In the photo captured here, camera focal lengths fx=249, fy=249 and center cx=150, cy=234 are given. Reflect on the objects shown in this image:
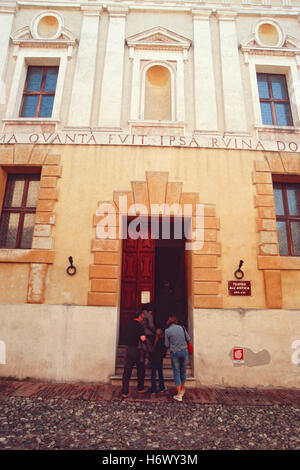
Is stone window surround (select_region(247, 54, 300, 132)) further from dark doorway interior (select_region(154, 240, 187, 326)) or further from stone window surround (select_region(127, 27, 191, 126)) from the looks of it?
dark doorway interior (select_region(154, 240, 187, 326))

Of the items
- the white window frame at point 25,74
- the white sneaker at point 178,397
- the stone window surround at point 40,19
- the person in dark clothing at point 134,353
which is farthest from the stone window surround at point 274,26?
the white sneaker at point 178,397

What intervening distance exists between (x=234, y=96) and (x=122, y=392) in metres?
8.33

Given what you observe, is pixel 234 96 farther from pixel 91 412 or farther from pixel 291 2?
pixel 91 412

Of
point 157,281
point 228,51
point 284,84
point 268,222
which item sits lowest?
point 157,281

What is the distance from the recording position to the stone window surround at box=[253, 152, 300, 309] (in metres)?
6.11

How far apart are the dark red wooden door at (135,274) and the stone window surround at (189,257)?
4.33 ft

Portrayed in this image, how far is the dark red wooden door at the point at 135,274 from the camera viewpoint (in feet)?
24.7

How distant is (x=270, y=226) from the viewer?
6.44 metres

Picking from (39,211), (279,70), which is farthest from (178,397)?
(279,70)

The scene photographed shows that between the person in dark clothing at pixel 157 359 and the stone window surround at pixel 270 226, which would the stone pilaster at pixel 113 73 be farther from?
the person in dark clothing at pixel 157 359

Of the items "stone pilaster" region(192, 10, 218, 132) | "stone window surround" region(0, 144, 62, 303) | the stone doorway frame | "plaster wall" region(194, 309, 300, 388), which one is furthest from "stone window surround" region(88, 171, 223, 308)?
"stone pilaster" region(192, 10, 218, 132)

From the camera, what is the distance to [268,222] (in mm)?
6465

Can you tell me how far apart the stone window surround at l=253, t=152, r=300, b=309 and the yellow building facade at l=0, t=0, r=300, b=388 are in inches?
1.2
